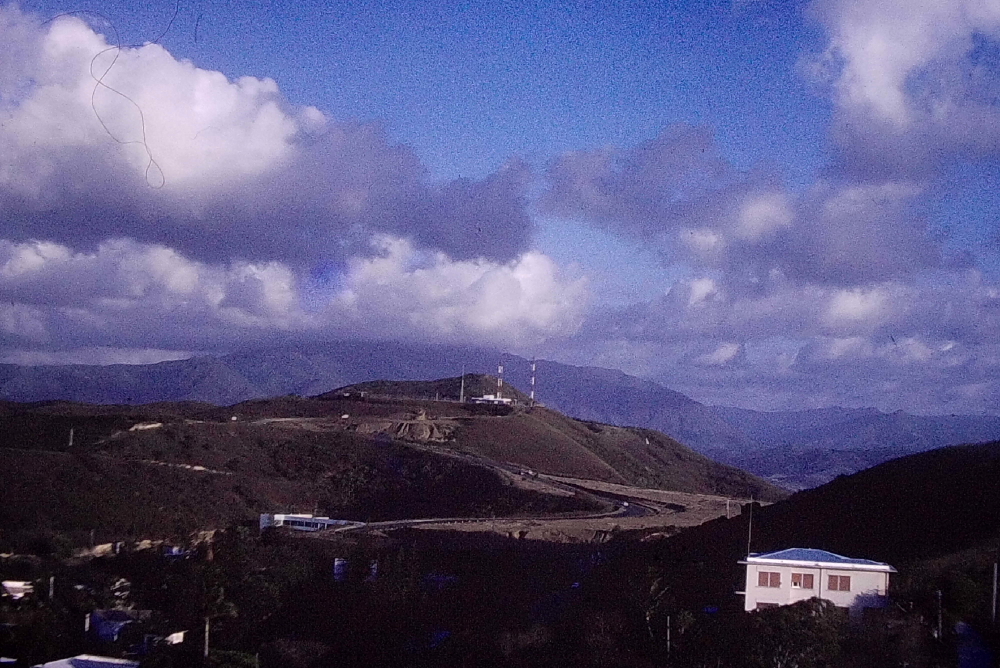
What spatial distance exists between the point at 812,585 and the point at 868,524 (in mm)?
15199

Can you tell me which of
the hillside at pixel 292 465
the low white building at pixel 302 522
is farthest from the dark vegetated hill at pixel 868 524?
the hillside at pixel 292 465

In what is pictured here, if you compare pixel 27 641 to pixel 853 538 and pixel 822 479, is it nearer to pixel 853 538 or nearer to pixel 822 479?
pixel 853 538

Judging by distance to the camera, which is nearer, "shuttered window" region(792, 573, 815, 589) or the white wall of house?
the white wall of house

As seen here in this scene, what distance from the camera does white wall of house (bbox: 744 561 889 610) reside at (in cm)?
2853

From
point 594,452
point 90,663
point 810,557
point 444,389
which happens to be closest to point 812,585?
point 810,557

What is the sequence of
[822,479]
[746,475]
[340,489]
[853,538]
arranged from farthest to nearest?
[822,479] < [746,475] < [340,489] < [853,538]

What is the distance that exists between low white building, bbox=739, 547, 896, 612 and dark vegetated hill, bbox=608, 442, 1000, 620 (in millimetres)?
999

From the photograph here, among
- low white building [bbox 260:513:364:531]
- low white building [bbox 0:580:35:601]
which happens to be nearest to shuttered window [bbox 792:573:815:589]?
low white building [bbox 0:580:35:601]

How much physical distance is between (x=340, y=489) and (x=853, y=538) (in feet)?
135

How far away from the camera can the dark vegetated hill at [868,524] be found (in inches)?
1377

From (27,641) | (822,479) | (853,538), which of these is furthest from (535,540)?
(822,479)

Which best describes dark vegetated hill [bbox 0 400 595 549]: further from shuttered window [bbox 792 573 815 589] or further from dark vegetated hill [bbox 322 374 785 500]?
shuttered window [bbox 792 573 815 589]

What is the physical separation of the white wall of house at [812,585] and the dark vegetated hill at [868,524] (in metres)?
0.99

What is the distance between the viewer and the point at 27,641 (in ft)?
72.7
